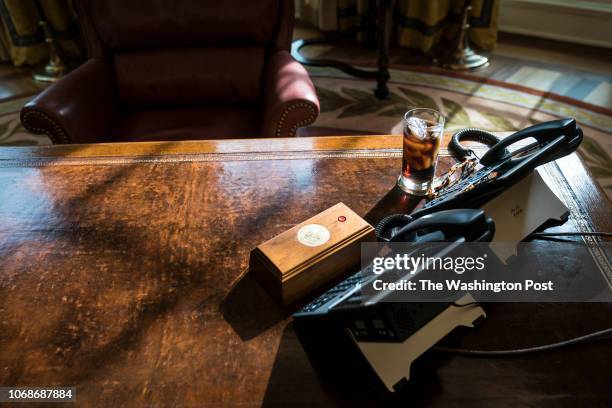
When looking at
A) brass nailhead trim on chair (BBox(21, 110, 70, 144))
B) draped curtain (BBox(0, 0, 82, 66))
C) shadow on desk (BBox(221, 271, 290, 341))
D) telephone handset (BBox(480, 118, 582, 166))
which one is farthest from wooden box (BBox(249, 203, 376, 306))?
draped curtain (BBox(0, 0, 82, 66))

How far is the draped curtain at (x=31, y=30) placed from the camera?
2.86 m

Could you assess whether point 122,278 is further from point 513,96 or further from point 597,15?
point 597,15

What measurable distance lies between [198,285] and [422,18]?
257 centimetres

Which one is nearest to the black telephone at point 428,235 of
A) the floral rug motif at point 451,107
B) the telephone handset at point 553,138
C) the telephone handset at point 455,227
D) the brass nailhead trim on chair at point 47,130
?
the telephone handset at point 455,227

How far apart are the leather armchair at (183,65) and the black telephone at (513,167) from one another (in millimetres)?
880

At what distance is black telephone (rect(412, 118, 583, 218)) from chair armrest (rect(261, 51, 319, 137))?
647mm

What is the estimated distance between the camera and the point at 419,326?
2.38 feet

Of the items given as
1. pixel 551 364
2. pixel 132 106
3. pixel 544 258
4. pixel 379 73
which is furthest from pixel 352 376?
pixel 379 73

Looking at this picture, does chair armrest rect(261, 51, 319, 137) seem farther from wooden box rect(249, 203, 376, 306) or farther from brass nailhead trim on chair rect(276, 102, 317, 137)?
wooden box rect(249, 203, 376, 306)

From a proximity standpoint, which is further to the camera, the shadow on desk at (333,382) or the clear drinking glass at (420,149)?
the clear drinking glass at (420,149)

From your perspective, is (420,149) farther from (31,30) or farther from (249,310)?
(31,30)

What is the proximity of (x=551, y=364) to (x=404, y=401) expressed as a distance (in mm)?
240

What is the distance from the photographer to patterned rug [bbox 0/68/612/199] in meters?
2.33

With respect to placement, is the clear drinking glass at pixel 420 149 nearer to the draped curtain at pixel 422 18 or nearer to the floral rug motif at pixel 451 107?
the floral rug motif at pixel 451 107
